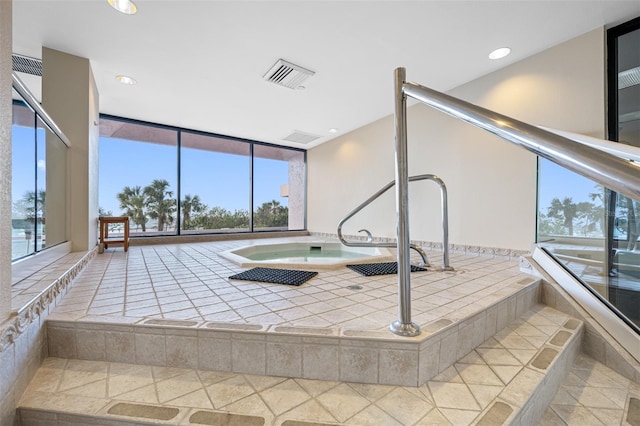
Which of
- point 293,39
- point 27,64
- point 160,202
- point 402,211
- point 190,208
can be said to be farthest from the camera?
point 190,208

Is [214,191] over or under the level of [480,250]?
over

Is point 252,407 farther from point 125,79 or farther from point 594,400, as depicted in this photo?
point 125,79

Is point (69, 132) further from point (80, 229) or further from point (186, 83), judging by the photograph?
point (186, 83)

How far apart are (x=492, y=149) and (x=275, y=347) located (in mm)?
3346

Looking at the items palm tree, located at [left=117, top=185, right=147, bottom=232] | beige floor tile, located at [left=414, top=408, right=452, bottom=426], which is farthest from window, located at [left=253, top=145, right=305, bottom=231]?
beige floor tile, located at [left=414, top=408, right=452, bottom=426]

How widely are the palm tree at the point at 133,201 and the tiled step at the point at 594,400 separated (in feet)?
23.4

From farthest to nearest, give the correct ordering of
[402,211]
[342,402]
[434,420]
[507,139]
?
1. [402,211]
2. [342,402]
3. [434,420]
4. [507,139]

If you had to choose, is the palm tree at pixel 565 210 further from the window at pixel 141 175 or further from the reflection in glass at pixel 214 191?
the window at pixel 141 175

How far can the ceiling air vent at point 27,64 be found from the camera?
299 cm

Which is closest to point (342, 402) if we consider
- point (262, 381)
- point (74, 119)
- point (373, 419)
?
point (373, 419)

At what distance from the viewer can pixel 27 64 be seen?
10.2ft

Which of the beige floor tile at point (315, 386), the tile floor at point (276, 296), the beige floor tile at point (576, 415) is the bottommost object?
the beige floor tile at point (576, 415)

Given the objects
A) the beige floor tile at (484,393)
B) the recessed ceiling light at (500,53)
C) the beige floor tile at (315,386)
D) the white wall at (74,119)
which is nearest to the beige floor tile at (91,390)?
the beige floor tile at (315,386)

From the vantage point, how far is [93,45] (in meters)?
2.75
